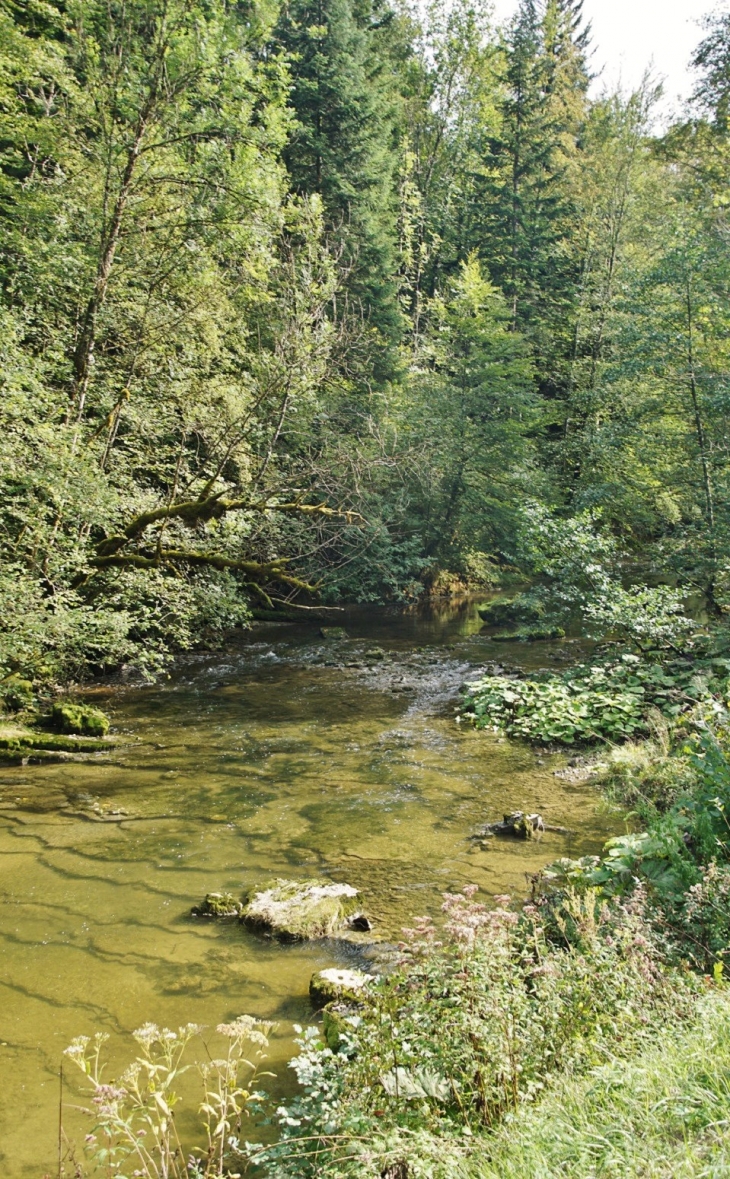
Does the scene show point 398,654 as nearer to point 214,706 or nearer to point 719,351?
point 214,706

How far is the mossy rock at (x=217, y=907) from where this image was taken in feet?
18.0

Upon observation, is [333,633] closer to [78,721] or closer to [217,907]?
[78,721]

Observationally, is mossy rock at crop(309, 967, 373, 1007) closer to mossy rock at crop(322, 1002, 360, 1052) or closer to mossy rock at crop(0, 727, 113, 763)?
mossy rock at crop(322, 1002, 360, 1052)

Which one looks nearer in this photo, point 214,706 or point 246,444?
point 214,706

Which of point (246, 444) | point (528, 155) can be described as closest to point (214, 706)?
point (246, 444)

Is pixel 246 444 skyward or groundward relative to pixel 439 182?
groundward

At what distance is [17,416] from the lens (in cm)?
844

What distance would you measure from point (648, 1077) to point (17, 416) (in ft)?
28.3

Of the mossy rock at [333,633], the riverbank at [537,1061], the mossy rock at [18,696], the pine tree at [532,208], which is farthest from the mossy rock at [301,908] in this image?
the pine tree at [532,208]

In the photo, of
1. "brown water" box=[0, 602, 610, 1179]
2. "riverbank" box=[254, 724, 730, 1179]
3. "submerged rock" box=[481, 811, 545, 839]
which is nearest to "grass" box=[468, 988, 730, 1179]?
"riverbank" box=[254, 724, 730, 1179]

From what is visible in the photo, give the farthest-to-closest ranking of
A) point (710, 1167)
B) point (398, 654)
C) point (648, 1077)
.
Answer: point (398, 654) → point (648, 1077) → point (710, 1167)

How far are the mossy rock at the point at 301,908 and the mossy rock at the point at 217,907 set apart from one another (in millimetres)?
91

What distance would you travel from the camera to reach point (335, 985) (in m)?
4.34

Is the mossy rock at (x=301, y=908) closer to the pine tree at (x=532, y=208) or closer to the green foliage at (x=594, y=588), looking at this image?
the green foliage at (x=594, y=588)
